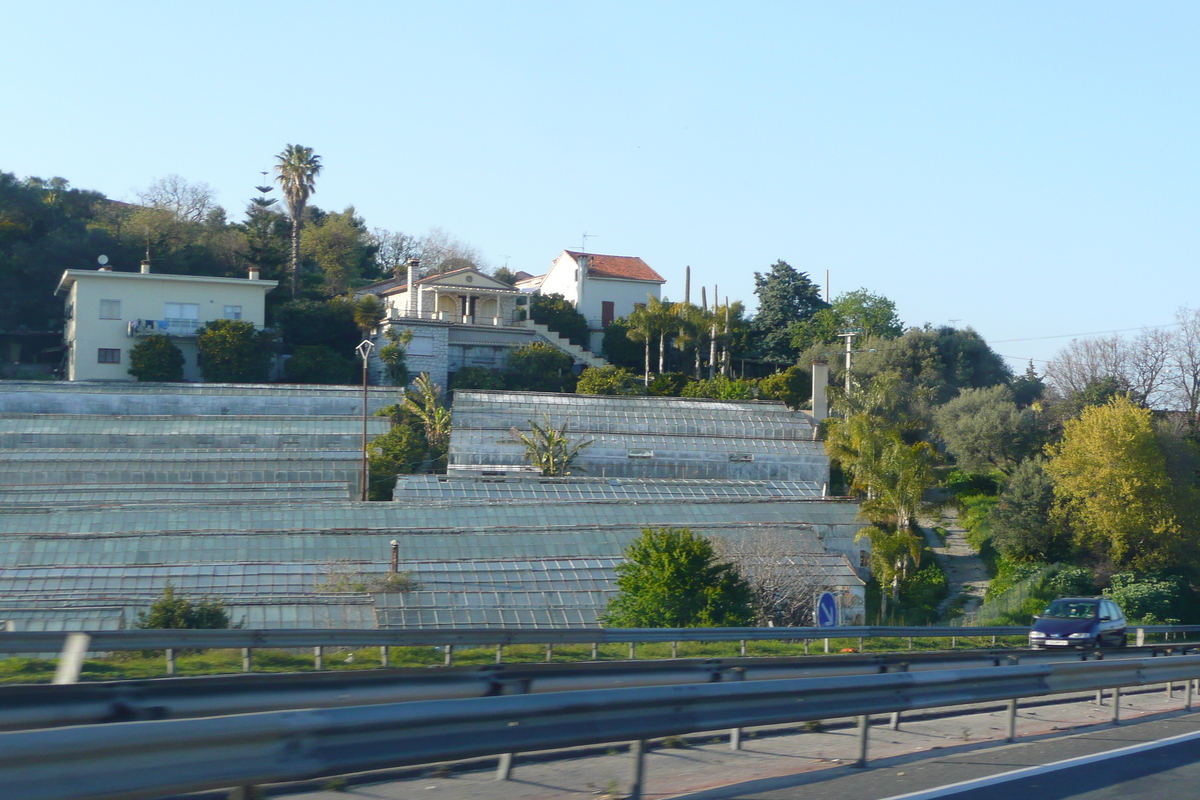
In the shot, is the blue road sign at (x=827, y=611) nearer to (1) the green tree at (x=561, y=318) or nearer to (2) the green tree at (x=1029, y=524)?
(2) the green tree at (x=1029, y=524)

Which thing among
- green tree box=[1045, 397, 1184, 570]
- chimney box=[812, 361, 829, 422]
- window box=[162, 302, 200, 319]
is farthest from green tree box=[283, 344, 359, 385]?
green tree box=[1045, 397, 1184, 570]

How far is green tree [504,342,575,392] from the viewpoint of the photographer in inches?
2306

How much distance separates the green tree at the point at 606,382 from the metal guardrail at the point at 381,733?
4966 cm

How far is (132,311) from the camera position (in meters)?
54.9

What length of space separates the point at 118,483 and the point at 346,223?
1989 inches

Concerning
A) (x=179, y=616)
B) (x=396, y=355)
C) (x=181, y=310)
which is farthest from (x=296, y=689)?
(x=181, y=310)

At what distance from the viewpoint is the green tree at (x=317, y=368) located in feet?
186

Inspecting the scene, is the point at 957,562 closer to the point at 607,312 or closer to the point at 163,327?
the point at 607,312

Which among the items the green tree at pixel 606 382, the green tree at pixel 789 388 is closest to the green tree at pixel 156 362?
the green tree at pixel 606 382

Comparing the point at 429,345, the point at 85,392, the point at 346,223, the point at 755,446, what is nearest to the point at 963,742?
the point at 755,446

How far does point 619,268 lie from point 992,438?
1273 inches

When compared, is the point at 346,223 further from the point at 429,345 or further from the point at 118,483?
the point at 118,483

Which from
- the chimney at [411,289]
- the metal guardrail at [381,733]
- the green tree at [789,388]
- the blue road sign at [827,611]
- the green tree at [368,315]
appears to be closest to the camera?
the metal guardrail at [381,733]

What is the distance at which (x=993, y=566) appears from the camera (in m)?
40.5
